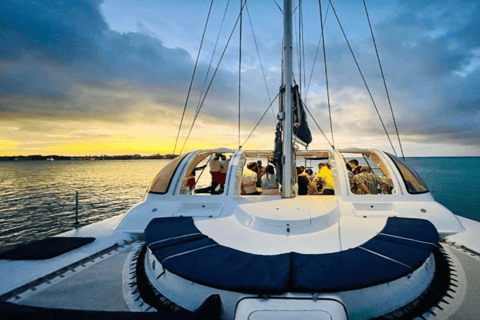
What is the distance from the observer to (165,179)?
4.62 metres

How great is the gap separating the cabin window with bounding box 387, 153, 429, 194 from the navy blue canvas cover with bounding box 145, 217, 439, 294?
1.81m

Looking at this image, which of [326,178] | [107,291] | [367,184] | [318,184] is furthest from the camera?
[318,184]

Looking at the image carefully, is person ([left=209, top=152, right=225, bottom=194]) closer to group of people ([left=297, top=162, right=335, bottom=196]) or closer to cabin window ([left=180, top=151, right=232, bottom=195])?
cabin window ([left=180, top=151, right=232, bottom=195])

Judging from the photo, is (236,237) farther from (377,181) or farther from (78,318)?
(377,181)

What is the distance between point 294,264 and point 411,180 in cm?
360

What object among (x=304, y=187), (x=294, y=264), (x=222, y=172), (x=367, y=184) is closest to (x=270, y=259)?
(x=294, y=264)

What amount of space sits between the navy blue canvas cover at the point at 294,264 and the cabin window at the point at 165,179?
1.91m

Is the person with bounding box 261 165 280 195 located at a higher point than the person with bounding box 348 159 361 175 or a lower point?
lower

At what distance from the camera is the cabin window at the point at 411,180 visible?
166 inches

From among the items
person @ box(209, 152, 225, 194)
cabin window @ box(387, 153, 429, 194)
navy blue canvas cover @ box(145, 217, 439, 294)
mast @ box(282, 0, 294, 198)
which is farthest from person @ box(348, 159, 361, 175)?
navy blue canvas cover @ box(145, 217, 439, 294)

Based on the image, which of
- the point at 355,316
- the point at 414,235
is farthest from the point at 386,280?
the point at 414,235

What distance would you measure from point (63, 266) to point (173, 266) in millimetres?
1754

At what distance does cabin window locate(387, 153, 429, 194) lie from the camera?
4.23 m

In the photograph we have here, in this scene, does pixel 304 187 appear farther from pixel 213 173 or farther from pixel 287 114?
pixel 213 173
